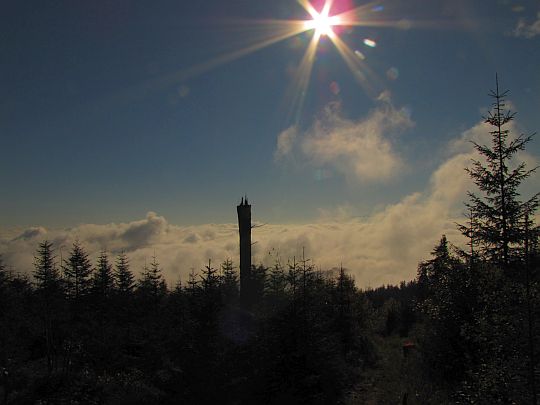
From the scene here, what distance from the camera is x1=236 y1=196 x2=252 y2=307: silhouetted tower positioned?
33.5 meters

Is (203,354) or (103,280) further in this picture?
(103,280)

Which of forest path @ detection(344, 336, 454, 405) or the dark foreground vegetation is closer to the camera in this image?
the dark foreground vegetation

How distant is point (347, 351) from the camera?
28.1 meters

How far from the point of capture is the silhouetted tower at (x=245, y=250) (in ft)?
110

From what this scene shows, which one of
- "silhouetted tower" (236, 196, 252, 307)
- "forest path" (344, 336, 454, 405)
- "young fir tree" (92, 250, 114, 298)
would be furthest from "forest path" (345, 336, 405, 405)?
"young fir tree" (92, 250, 114, 298)

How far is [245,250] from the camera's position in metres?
35.2

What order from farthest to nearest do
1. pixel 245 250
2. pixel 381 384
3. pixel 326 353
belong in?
pixel 245 250
pixel 381 384
pixel 326 353

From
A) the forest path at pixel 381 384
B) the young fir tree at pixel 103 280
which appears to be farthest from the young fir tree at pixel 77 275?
the forest path at pixel 381 384

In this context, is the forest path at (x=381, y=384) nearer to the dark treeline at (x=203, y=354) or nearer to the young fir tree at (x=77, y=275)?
the dark treeline at (x=203, y=354)

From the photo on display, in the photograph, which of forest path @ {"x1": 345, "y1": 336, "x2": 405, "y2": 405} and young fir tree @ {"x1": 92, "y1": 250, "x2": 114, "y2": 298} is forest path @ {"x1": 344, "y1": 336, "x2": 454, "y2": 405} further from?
young fir tree @ {"x1": 92, "y1": 250, "x2": 114, "y2": 298}

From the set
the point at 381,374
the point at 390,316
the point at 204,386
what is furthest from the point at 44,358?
the point at 390,316

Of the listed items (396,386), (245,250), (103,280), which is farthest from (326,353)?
(103,280)

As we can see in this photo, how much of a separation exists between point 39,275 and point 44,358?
14.0 meters

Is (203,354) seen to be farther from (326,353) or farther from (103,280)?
(103,280)
